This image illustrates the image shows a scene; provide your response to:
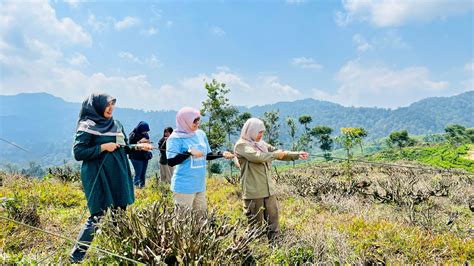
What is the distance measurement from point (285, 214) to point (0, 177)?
6907 mm

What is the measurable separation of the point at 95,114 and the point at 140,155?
4161mm

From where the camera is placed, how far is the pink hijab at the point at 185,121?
329 centimetres

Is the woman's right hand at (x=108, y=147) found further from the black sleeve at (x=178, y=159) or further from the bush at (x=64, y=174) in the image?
the bush at (x=64, y=174)

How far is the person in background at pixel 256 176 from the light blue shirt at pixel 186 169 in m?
0.52

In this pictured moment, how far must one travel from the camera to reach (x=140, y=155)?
271 inches

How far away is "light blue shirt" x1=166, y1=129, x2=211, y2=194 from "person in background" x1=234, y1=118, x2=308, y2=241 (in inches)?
20.4

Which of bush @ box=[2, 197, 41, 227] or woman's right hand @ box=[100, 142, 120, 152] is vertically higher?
woman's right hand @ box=[100, 142, 120, 152]

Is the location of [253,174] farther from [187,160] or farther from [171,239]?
[171,239]

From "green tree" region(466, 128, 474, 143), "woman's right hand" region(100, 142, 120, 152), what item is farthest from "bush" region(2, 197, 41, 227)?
"green tree" region(466, 128, 474, 143)

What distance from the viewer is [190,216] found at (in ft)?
8.54

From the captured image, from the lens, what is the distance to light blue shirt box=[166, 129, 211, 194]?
3.25 metres

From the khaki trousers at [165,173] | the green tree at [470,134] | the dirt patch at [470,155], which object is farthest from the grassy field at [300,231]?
the green tree at [470,134]

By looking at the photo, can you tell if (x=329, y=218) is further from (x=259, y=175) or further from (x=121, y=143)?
(x=121, y=143)

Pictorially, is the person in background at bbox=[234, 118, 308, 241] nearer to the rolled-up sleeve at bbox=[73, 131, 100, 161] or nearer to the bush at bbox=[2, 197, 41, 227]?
the rolled-up sleeve at bbox=[73, 131, 100, 161]
